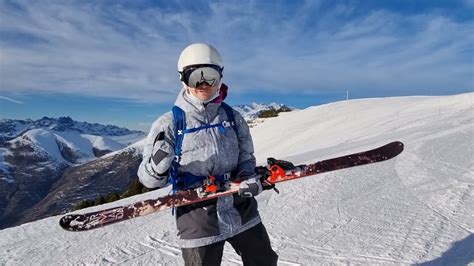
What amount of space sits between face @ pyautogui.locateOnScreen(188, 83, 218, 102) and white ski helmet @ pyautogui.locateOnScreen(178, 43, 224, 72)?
17 cm

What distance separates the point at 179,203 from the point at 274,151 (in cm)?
2180

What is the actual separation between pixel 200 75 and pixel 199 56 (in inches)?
5.7

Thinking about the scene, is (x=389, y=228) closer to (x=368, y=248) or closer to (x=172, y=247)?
(x=368, y=248)

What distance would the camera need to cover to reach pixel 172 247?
4.96 m

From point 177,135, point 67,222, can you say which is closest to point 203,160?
point 177,135

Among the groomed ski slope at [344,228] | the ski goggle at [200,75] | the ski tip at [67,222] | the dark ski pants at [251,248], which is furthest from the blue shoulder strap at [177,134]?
the groomed ski slope at [344,228]

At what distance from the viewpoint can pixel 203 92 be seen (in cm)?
281

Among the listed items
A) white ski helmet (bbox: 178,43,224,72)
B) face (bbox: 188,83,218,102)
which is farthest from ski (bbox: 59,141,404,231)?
white ski helmet (bbox: 178,43,224,72)

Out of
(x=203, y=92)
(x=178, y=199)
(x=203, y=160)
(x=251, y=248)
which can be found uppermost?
(x=203, y=92)

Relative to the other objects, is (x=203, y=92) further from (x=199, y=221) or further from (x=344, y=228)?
(x=344, y=228)

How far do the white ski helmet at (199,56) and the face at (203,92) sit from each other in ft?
0.57

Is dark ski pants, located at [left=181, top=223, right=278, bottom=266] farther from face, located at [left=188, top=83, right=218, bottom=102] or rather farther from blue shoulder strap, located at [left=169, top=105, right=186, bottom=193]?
face, located at [left=188, top=83, right=218, bottom=102]

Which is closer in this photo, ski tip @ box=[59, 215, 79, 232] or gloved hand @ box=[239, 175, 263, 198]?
gloved hand @ box=[239, 175, 263, 198]

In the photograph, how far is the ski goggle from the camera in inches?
109
